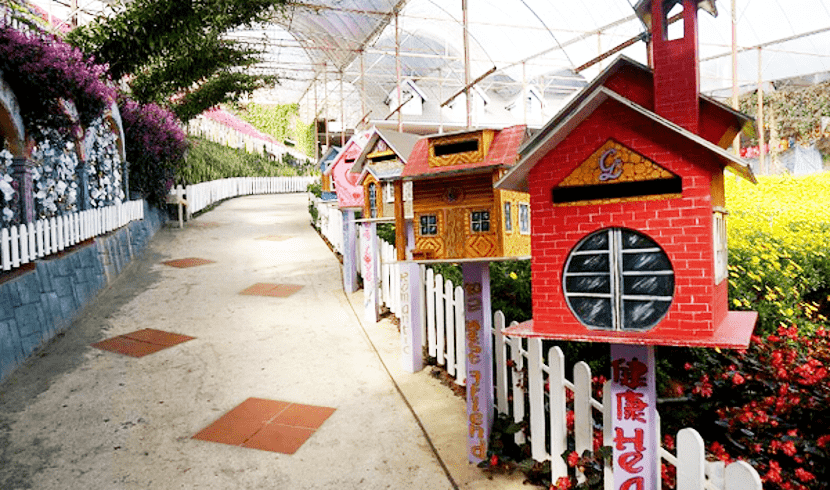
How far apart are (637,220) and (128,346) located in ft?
16.4

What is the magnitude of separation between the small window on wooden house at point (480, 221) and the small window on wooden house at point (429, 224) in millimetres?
233

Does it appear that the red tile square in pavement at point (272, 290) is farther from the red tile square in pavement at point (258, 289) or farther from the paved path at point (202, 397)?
the paved path at point (202, 397)

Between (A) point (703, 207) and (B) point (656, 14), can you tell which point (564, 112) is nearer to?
(B) point (656, 14)

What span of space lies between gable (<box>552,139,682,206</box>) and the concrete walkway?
1.80 m

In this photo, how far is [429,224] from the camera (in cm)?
291

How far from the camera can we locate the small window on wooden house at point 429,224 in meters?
2.89

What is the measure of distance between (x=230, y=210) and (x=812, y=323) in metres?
14.7

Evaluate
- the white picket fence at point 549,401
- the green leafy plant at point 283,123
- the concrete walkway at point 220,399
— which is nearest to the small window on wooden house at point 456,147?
the white picket fence at point 549,401

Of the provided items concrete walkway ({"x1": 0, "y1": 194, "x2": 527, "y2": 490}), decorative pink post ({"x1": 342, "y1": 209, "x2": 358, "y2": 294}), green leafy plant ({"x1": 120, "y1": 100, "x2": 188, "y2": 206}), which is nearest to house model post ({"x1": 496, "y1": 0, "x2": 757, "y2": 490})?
concrete walkway ({"x1": 0, "y1": 194, "x2": 527, "y2": 490})

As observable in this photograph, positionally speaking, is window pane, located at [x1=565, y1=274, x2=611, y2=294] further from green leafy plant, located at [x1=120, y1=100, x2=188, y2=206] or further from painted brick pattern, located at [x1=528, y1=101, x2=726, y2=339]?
green leafy plant, located at [x1=120, y1=100, x2=188, y2=206]

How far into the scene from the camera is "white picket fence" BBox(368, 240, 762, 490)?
1931 mm

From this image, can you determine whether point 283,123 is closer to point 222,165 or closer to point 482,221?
point 222,165

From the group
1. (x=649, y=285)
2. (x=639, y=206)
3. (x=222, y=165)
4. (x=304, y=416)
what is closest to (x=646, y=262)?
(x=649, y=285)

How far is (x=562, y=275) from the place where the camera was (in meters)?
1.94
